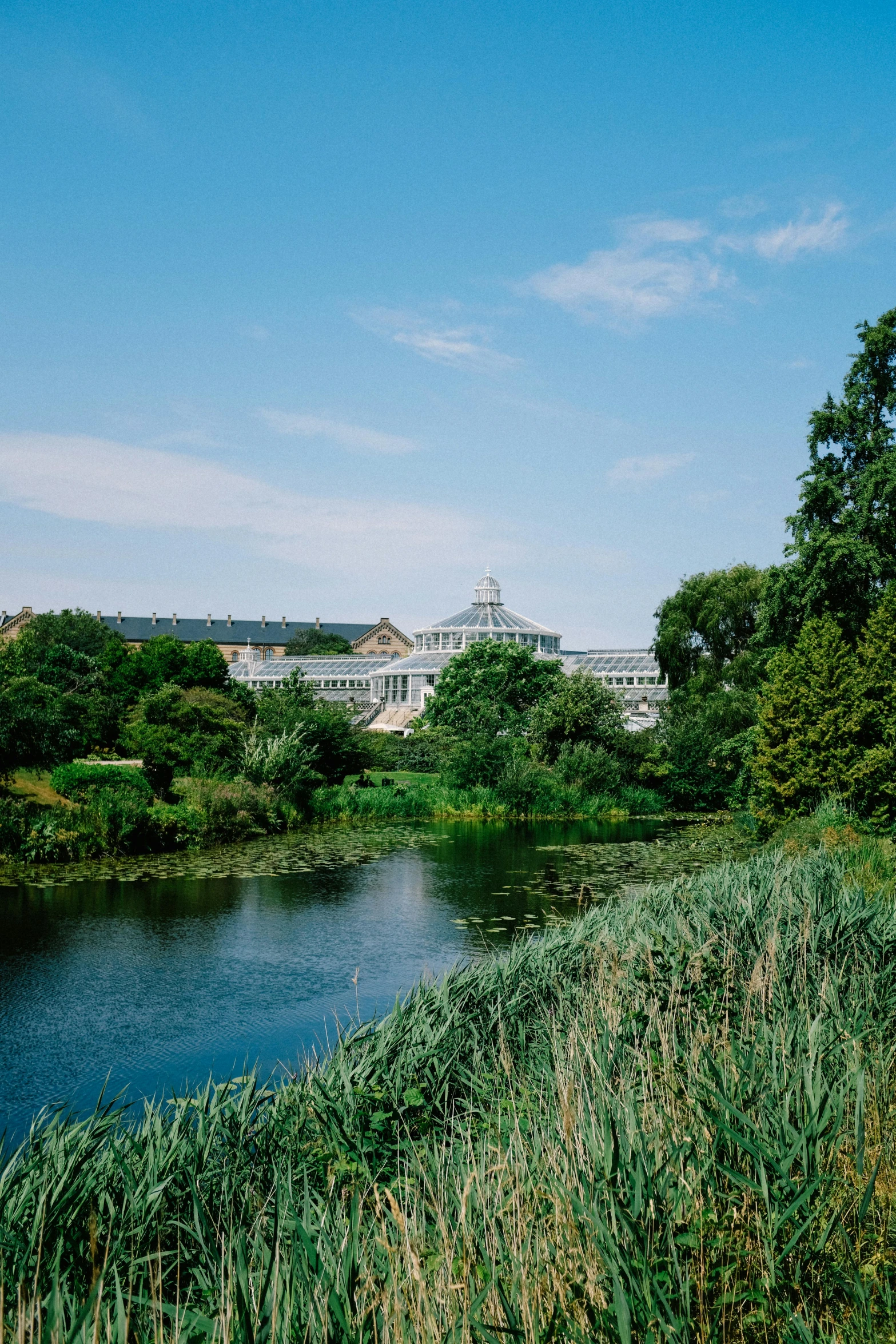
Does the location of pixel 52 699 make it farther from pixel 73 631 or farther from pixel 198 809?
pixel 73 631

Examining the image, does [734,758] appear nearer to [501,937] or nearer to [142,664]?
[501,937]

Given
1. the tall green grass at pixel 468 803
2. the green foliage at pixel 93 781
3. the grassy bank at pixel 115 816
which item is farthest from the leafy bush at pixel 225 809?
the tall green grass at pixel 468 803

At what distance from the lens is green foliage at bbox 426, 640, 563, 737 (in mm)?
31938

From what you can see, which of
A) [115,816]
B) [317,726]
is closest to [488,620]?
[317,726]

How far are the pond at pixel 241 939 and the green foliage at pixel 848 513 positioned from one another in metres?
5.18

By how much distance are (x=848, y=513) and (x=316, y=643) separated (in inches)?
2727

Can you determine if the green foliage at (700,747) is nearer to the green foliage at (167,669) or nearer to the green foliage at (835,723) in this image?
the green foliage at (835,723)

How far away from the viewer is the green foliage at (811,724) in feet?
60.2

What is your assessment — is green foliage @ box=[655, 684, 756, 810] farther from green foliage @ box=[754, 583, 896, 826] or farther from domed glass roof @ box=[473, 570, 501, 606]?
domed glass roof @ box=[473, 570, 501, 606]

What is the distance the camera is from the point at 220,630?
94750mm

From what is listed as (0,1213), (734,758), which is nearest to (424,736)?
(734,758)

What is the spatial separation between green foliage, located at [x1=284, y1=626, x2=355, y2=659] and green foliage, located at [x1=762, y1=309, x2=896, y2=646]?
65.1 metres

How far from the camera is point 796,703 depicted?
19.2 m

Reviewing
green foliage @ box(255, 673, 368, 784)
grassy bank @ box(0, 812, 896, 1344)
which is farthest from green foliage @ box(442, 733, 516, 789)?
grassy bank @ box(0, 812, 896, 1344)
